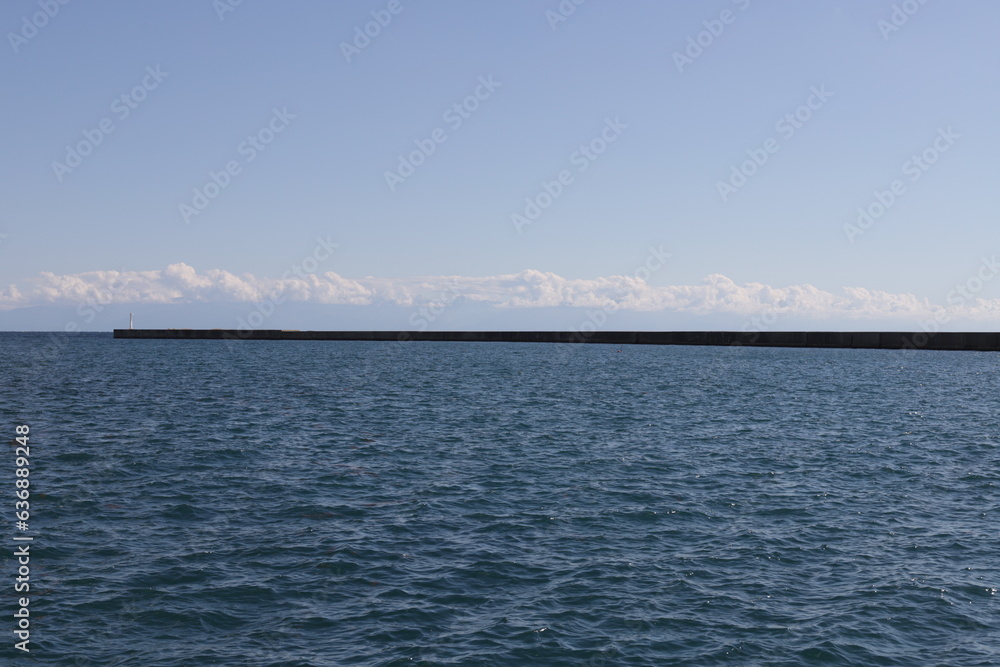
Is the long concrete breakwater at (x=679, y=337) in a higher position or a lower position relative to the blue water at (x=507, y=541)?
higher

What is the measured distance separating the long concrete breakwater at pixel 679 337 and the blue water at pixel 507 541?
94.2 m

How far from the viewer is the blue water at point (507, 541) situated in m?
11.1

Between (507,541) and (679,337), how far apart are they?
133757 millimetres

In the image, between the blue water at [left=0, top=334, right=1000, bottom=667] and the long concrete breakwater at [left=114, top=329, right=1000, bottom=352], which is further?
the long concrete breakwater at [left=114, top=329, right=1000, bottom=352]

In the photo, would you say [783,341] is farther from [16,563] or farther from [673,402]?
[16,563]

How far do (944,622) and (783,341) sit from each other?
425ft

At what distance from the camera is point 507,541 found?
15.8 meters

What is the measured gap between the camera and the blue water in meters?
11.1

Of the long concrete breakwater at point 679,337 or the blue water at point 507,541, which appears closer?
the blue water at point 507,541

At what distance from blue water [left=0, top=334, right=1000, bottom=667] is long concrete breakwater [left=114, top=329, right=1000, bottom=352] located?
94221 mm

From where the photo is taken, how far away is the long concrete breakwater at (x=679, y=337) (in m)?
120

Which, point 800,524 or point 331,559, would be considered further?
point 800,524

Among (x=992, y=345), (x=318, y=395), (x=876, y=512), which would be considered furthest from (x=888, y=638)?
(x=992, y=345)

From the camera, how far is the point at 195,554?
14742 mm
